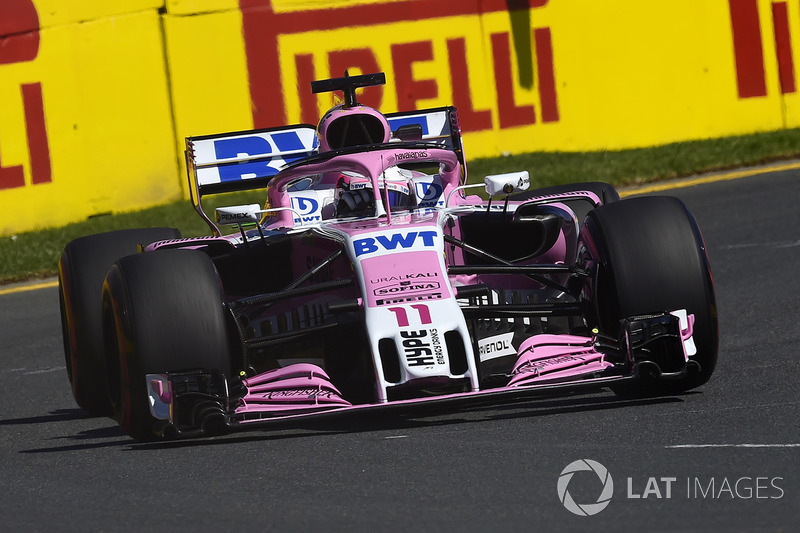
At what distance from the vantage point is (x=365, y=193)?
7.73 metres

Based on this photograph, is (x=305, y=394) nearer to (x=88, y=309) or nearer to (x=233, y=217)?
(x=233, y=217)

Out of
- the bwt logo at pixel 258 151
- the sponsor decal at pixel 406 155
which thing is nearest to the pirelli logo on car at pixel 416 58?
the bwt logo at pixel 258 151

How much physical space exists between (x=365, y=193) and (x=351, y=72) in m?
6.73

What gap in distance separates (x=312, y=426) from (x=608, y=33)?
29.7 ft

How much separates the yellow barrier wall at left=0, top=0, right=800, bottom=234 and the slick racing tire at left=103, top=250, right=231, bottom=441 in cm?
774

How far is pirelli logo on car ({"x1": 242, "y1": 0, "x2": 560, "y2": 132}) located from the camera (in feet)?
46.7

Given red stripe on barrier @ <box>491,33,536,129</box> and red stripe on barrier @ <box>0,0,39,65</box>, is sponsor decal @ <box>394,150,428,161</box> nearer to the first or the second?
red stripe on barrier @ <box>0,0,39,65</box>

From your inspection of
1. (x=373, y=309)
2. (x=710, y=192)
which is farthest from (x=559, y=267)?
(x=710, y=192)

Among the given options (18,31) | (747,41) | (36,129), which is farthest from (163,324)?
(747,41)

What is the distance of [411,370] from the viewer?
19.5 ft

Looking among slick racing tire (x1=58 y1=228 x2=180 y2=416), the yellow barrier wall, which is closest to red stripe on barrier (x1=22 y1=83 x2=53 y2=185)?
the yellow barrier wall

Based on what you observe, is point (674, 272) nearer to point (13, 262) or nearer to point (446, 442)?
→ point (446, 442)

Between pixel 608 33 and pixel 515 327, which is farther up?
pixel 608 33

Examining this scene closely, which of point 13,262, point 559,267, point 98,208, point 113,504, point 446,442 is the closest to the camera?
point 113,504
